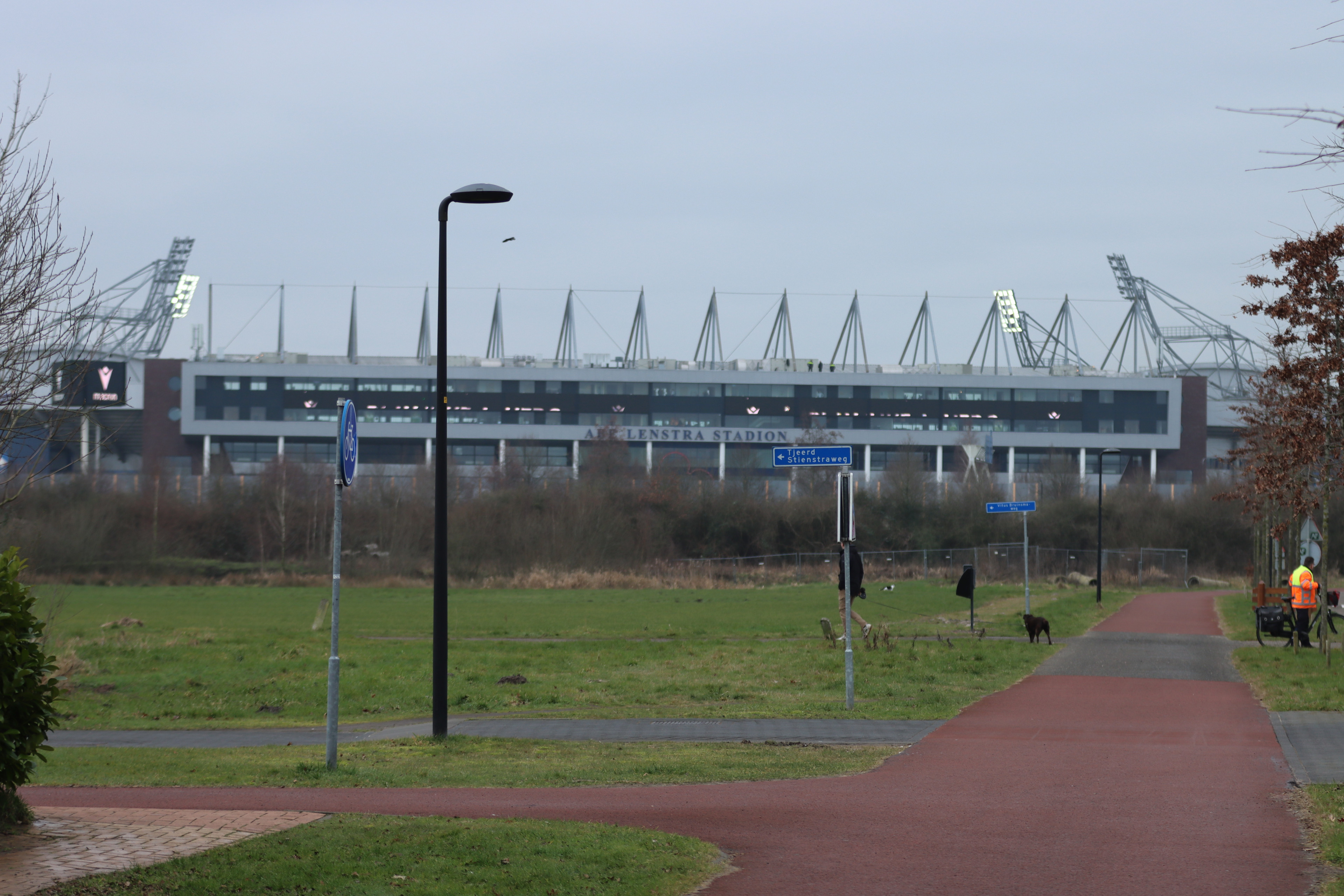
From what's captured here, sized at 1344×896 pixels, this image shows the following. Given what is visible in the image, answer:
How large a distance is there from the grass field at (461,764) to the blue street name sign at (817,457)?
14.2ft

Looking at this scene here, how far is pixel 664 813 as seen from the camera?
10.3 m

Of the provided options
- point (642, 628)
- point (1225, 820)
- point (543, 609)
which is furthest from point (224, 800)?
point (543, 609)

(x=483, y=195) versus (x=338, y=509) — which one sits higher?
(x=483, y=195)

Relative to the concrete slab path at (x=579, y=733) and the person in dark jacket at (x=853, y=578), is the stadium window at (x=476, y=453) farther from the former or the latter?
the concrete slab path at (x=579, y=733)

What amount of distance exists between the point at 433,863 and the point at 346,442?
16.4ft

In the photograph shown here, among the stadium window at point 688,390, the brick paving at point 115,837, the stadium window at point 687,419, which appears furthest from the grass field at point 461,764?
the stadium window at point 688,390

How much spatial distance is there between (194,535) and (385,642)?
177 ft

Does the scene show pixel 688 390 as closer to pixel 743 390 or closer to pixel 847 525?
pixel 743 390

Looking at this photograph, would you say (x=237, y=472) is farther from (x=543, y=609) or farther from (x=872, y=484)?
(x=543, y=609)

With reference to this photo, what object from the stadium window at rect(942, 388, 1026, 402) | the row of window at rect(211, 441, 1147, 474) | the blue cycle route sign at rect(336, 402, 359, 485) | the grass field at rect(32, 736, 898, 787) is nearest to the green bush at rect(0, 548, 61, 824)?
the grass field at rect(32, 736, 898, 787)

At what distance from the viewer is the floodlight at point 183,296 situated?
137m

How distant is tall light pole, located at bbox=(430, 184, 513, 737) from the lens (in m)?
14.8

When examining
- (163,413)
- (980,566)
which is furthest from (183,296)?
(980,566)

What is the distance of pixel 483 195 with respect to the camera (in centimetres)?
1476
